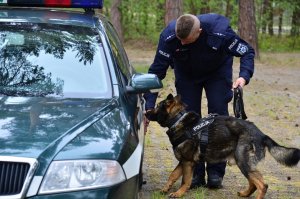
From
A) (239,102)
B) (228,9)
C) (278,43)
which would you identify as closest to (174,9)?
(239,102)

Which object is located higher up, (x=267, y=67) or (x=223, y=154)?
(x=223, y=154)

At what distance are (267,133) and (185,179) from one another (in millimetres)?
3603

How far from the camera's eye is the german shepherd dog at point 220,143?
4938 millimetres

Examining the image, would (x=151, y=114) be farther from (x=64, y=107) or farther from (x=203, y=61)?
(x=64, y=107)

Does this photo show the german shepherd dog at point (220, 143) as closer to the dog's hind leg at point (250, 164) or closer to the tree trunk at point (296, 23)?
the dog's hind leg at point (250, 164)

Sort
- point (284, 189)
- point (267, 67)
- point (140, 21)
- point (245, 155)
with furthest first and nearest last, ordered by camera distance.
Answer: point (140, 21) → point (267, 67) → point (284, 189) → point (245, 155)

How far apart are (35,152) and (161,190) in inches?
97.2

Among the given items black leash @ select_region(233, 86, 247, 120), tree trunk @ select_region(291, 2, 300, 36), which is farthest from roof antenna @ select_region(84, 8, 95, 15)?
tree trunk @ select_region(291, 2, 300, 36)

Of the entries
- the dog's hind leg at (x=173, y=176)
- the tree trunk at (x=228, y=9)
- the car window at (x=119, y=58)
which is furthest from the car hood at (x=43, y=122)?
the tree trunk at (x=228, y=9)

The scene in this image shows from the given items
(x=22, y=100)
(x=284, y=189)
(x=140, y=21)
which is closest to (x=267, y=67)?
(x=140, y=21)

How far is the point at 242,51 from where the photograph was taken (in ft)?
17.0

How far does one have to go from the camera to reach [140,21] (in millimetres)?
28422

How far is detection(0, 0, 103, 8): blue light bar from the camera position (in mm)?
5172

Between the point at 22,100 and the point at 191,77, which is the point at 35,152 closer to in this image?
the point at 22,100
